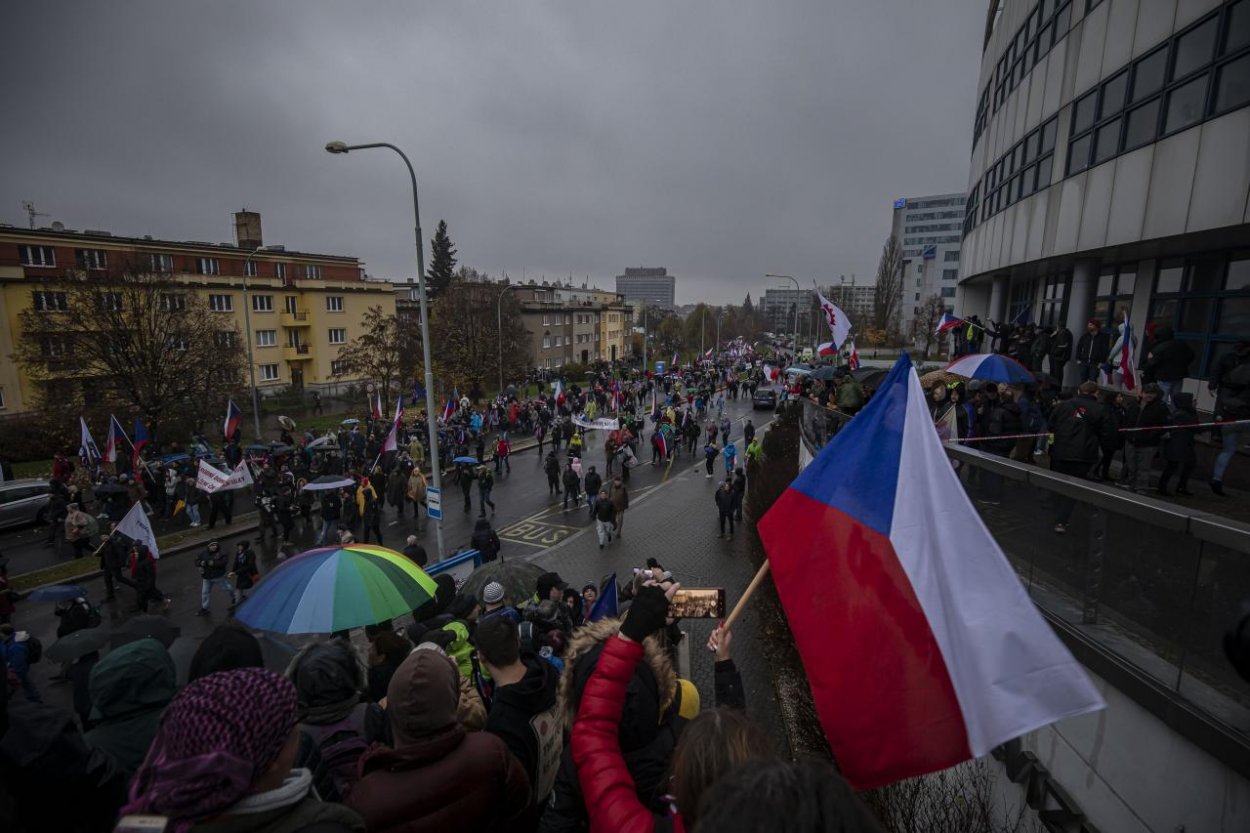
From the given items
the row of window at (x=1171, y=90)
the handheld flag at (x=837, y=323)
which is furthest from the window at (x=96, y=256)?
the row of window at (x=1171, y=90)

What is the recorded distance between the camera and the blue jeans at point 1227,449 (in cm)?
669

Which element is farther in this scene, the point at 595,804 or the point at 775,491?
the point at 775,491

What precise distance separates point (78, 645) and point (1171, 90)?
60.7 ft

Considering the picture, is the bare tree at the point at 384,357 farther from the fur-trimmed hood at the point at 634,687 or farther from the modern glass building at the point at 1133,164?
the fur-trimmed hood at the point at 634,687

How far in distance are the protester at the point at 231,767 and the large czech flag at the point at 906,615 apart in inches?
76.0

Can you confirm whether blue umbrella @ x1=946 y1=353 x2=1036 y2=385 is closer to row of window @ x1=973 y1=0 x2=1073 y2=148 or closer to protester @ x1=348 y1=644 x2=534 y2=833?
protester @ x1=348 y1=644 x2=534 y2=833

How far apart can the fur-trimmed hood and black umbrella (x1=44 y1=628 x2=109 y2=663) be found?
5217 mm

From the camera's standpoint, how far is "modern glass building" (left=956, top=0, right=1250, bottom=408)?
1006cm

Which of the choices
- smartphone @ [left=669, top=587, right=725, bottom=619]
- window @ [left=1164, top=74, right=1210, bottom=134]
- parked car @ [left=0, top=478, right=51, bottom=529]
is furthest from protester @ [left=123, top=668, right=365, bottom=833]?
parked car @ [left=0, top=478, right=51, bottom=529]

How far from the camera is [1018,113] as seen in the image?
1903 cm

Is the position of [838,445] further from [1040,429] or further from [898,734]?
[1040,429]

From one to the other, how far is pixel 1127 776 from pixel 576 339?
72.4 metres

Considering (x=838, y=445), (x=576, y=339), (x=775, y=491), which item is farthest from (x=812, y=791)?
(x=576, y=339)

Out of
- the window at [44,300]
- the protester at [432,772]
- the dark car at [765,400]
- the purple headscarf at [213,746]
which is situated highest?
the window at [44,300]
